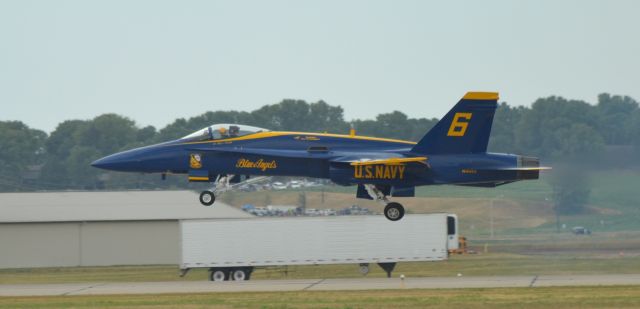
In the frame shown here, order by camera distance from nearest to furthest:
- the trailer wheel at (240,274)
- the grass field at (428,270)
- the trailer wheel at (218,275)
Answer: the trailer wheel at (218,275)
the trailer wheel at (240,274)
the grass field at (428,270)

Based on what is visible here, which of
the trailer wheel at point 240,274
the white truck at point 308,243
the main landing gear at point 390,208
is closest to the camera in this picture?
the main landing gear at point 390,208

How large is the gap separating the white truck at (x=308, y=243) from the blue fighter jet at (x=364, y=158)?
1383cm

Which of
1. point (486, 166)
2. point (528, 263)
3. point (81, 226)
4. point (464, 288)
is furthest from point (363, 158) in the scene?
point (81, 226)

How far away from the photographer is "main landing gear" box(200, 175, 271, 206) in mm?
40781

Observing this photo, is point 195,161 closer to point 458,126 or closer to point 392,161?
point 392,161

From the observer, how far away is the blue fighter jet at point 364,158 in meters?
40.2

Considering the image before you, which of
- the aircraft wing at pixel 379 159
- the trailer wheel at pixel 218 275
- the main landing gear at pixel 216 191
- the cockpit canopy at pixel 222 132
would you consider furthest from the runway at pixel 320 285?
the cockpit canopy at pixel 222 132

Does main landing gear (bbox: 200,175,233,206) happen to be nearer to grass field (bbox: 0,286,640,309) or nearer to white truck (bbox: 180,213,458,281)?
grass field (bbox: 0,286,640,309)

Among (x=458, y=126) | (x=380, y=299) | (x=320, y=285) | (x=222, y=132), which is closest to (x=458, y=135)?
(x=458, y=126)

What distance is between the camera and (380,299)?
40.1m

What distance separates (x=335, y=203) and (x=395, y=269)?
38.2 meters

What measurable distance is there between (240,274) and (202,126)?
72576mm

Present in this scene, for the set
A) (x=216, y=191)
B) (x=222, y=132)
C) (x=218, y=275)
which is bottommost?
(x=218, y=275)

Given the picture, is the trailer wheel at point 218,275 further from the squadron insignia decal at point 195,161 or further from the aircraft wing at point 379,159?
the aircraft wing at point 379,159
